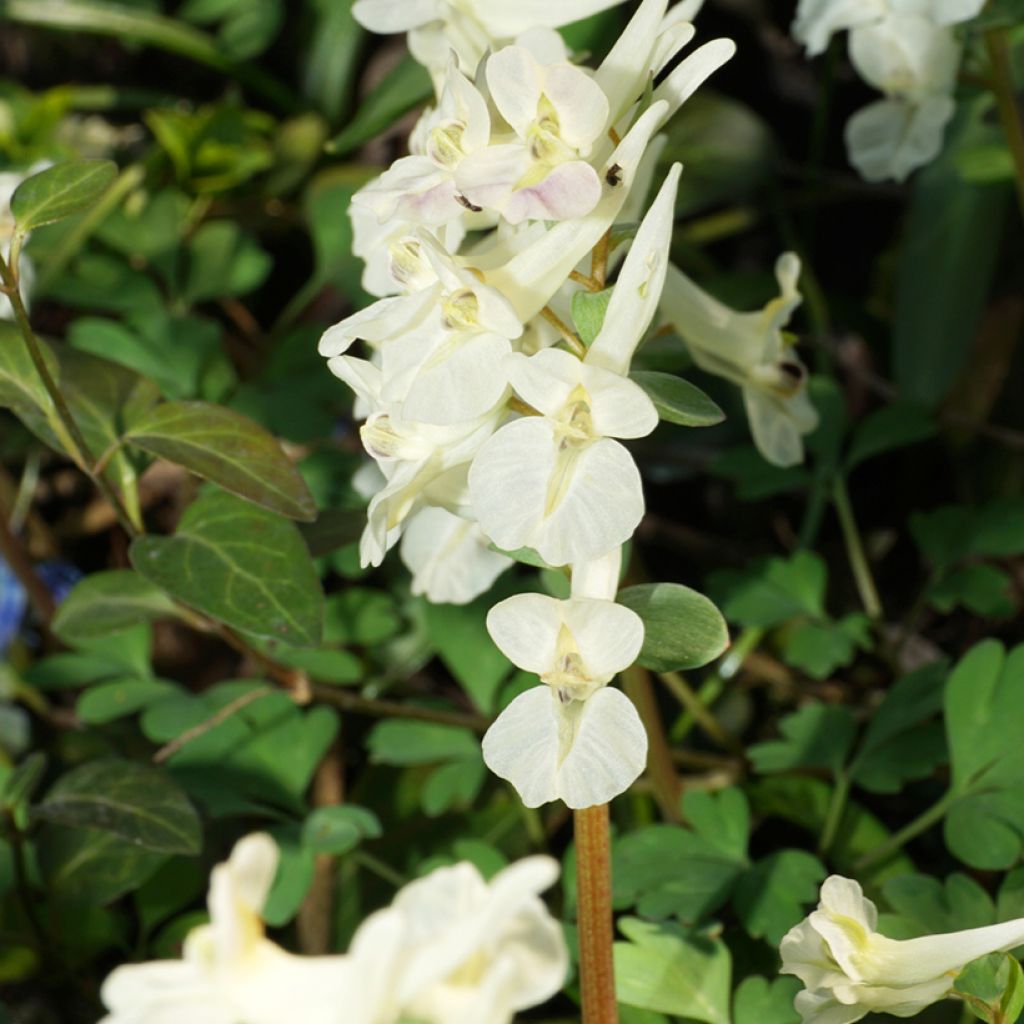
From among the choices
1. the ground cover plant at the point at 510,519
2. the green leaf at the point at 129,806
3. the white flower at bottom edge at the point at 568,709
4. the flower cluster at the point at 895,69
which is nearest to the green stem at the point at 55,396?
the ground cover plant at the point at 510,519

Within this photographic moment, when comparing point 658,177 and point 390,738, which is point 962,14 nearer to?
point 658,177

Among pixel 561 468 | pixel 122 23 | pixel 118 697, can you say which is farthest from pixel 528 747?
pixel 122 23

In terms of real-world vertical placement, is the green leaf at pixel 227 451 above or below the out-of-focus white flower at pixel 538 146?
below

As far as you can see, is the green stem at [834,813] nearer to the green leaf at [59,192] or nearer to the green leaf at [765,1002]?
the green leaf at [765,1002]

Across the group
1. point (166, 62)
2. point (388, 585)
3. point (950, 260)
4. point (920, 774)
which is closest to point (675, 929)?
point (920, 774)

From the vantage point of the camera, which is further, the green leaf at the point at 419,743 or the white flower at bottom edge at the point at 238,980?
the green leaf at the point at 419,743

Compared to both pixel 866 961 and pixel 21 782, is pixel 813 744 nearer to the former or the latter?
pixel 866 961
